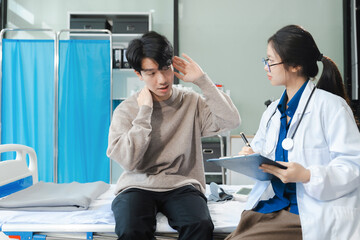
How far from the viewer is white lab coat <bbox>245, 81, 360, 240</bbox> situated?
1.08 metres

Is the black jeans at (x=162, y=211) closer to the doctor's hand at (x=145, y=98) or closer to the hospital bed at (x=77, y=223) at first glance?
the hospital bed at (x=77, y=223)

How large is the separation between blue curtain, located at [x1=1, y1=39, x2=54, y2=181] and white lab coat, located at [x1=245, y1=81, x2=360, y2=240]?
2.56 m

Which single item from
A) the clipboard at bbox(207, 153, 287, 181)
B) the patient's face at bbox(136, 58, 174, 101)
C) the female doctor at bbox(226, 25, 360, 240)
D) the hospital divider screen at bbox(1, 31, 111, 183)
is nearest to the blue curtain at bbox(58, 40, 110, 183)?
the hospital divider screen at bbox(1, 31, 111, 183)

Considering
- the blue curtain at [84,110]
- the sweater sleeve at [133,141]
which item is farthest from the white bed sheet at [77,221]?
the blue curtain at [84,110]

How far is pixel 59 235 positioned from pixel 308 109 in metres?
1.14

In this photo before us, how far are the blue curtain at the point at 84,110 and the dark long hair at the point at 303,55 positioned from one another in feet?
7.17

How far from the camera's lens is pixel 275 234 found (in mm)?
1186

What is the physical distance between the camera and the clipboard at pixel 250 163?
1047 millimetres

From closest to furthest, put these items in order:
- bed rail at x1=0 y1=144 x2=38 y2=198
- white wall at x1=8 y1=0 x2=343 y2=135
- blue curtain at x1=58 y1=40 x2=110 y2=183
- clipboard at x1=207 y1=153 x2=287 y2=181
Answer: clipboard at x1=207 y1=153 x2=287 y2=181, bed rail at x1=0 y1=144 x2=38 y2=198, blue curtain at x1=58 y1=40 x2=110 y2=183, white wall at x1=8 y1=0 x2=343 y2=135

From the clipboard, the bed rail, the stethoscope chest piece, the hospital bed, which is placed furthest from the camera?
the bed rail

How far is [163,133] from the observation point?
1716 millimetres

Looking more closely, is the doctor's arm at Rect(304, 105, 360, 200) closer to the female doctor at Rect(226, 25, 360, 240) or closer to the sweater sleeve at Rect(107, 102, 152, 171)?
the female doctor at Rect(226, 25, 360, 240)

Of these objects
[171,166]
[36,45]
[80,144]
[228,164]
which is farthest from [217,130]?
[36,45]

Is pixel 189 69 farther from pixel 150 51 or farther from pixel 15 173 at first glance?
pixel 15 173
